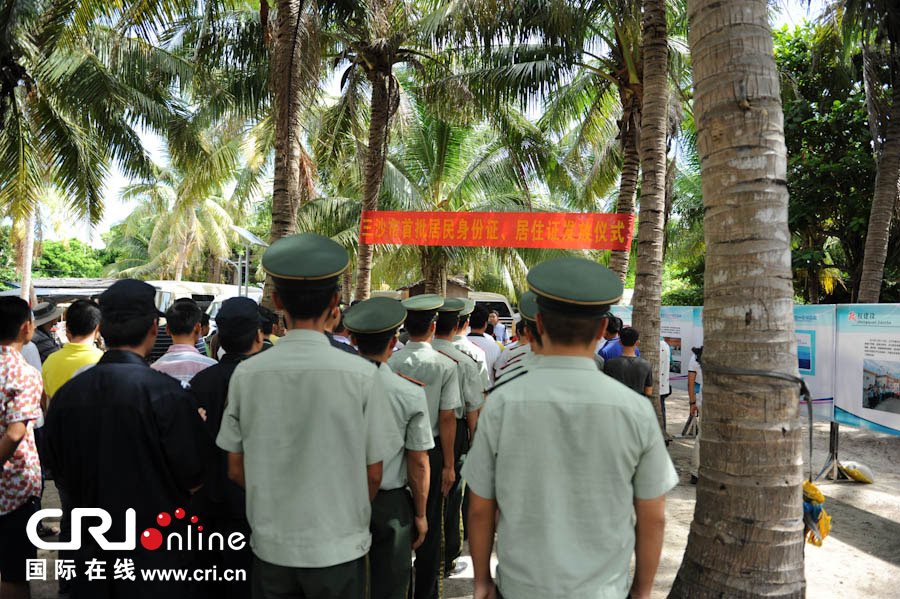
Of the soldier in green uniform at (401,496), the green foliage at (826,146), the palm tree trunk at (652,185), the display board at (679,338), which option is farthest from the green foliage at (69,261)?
the soldier in green uniform at (401,496)

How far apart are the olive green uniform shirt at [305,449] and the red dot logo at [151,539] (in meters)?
0.37

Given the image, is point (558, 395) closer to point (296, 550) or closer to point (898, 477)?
point (296, 550)

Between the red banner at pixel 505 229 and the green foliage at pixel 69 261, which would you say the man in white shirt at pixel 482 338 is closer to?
the red banner at pixel 505 229

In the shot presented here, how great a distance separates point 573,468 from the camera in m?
1.83

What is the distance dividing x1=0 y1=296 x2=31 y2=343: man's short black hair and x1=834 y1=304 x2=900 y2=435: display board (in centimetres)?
722

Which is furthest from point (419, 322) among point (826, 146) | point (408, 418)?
point (826, 146)

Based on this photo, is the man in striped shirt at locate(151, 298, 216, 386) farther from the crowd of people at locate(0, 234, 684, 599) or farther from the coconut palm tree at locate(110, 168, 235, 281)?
the coconut palm tree at locate(110, 168, 235, 281)

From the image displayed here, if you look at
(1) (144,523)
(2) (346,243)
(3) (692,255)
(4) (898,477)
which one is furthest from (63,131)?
(3) (692,255)

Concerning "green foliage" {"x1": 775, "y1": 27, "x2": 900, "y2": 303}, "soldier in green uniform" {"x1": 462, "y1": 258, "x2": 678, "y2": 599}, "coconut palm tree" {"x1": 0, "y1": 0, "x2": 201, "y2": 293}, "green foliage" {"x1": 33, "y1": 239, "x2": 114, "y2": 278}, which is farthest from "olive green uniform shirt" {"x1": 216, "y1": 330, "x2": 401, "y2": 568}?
"green foliage" {"x1": 33, "y1": 239, "x2": 114, "y2": 278}

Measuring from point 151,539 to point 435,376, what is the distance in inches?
77.3

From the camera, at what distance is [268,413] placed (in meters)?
2.16

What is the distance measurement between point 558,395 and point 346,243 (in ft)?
60.8

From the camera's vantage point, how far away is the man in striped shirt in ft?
11.7

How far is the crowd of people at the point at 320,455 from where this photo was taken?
1.83 m
